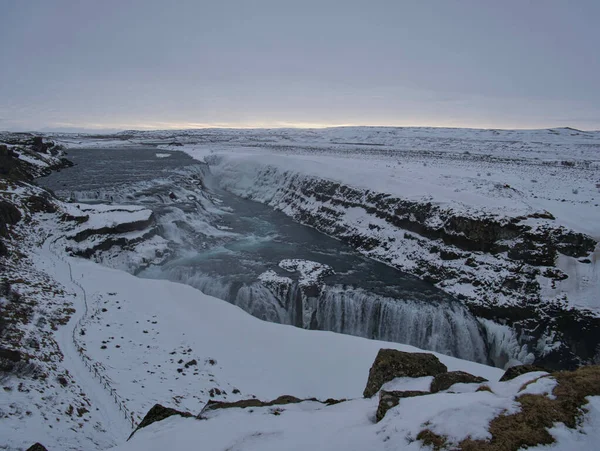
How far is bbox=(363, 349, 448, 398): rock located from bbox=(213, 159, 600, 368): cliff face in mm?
13122

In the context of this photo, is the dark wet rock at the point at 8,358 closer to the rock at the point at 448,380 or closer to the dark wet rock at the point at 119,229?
the rock at the point at 448,380

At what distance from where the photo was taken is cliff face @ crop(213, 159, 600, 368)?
58.3 feet

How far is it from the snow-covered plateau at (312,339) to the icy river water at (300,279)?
93 centimetres

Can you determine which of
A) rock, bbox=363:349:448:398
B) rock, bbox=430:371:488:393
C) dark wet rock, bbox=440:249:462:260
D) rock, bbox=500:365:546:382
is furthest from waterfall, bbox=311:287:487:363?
rock, bbox=430:371:488:393

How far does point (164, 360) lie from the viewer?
1279 cm

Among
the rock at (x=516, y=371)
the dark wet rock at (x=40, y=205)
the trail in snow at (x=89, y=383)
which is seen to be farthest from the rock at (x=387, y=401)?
the dark wet rock at (x=40, y=205)

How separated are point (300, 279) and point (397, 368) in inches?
537

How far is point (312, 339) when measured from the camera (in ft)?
50.9

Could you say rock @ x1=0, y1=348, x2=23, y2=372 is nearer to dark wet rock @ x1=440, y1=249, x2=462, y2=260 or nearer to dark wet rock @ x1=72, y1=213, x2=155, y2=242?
dark wet rock @ x1=72, y1=213, x2=155, y2=242

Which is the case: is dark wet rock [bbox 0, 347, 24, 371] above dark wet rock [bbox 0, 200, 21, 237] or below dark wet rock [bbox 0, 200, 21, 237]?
below

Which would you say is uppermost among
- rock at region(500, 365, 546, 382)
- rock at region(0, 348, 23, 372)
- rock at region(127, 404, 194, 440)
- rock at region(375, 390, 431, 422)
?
rock at region(375, 390, 431, 422)

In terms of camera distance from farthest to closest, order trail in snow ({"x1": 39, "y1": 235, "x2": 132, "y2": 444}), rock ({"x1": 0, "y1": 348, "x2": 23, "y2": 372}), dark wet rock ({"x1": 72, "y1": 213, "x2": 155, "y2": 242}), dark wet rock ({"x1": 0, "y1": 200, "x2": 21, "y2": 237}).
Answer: dark wet rock ({"x1": 72, "y1": 213, "x2": 155, "y2": 242}) → dark wet rock ({"x1": 0, "y1": 200, "x2": 21, "y2": 237}) → rock ({"x1": 0, "y1": 348, "x2": 23, "y2": 372}) → trail in snow ({"x1": 39, "y1": 235, "x2": 132, "y2": 444})

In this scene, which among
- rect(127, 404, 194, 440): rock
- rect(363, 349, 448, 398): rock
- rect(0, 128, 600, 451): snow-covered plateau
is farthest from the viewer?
rect(363, 349, 448, 398): rock

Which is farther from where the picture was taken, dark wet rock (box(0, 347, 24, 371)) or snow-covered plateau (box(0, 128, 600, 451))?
dark wet rock (box(0, 347, 24, 371))
